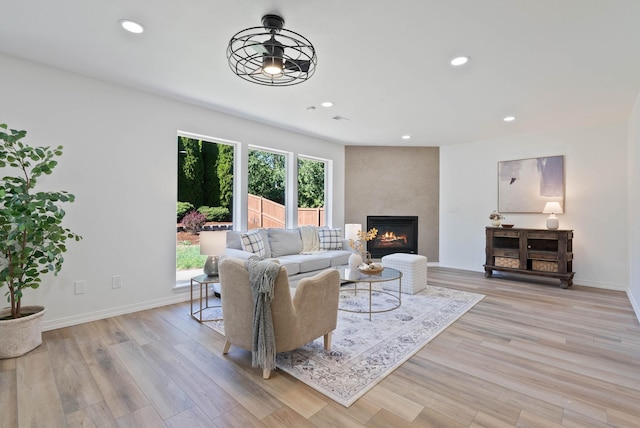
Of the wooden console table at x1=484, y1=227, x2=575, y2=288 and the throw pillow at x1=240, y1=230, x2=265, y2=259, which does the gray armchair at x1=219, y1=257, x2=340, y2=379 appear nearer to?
the throw pillow at x1=240, y1=230, x2=265, y2=259

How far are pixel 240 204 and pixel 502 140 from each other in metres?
4.84

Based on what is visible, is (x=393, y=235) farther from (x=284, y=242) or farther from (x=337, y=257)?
(x=284, y=242)

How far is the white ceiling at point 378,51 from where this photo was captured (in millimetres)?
2039

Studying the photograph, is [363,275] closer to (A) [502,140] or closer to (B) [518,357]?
(B) [518,357]

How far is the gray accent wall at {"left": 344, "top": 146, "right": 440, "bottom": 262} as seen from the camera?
6430mm

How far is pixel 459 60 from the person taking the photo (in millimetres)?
2697

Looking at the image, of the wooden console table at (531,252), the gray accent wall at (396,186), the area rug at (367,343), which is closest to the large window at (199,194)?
the area rug at (367,343)

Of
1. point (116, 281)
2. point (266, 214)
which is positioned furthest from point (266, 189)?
point (116, 281)

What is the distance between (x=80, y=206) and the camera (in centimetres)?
311

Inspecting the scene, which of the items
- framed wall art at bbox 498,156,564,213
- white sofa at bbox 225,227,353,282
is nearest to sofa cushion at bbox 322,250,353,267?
white sofa at bbox 225,227,353,282

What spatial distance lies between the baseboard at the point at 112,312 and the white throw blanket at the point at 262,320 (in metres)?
2.11

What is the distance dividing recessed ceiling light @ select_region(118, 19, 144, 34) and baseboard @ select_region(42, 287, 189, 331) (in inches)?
109

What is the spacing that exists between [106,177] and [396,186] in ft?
16.7

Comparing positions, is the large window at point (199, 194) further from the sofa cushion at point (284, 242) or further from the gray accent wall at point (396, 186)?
the gray accent wall at point (396, 186)
